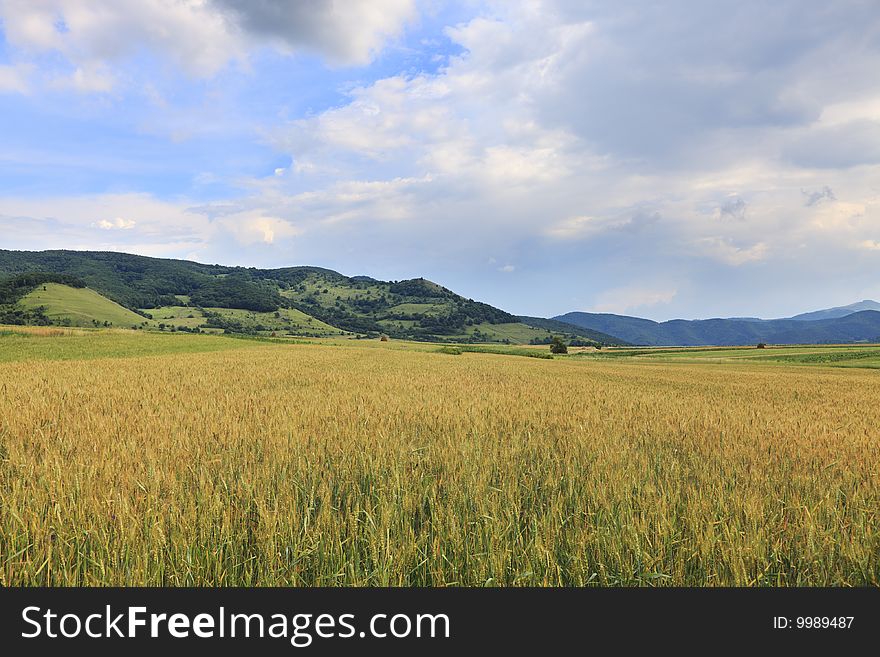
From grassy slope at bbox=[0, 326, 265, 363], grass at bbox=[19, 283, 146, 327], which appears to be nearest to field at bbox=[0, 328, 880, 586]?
grassy slope at bbox=[0, 326, 265, 363]

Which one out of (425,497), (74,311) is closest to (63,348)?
(425,497)

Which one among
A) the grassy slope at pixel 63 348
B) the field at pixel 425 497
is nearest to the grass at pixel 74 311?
the grassy slope at pixel 63 348

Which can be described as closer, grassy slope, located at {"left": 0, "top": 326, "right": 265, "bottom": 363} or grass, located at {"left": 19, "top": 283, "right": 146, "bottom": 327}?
grassy slope, located at {"left": 0, "top": 326, "right": 265, "bottom": 363}

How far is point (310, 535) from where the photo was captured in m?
3.47

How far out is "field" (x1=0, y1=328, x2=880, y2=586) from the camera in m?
3.17

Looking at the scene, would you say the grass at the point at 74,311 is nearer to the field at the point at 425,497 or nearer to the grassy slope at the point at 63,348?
the grassy slope at the point at 63,348

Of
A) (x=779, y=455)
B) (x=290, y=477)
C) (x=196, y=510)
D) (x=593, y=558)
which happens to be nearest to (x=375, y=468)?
(x=290, y=477)

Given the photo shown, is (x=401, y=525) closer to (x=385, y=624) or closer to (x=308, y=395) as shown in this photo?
(x=385, y=624)

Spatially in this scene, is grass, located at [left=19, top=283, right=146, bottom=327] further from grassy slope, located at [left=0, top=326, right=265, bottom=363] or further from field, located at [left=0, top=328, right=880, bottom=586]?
field, located at [left=0, top=328, right=880, bottom=586]

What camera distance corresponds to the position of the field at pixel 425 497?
3.17 meters

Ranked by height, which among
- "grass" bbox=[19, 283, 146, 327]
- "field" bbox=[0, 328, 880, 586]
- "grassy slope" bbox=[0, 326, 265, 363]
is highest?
"grass" bbox=[19, 283, 146, 327]

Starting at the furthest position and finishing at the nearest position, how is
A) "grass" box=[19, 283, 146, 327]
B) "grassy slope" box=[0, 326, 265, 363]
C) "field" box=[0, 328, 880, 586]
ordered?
"grass" box=[19, 283, 146, 327]
"grassy slope" box=[0, 326, 265, 363]
"field" box=[0, 328, 880, 586]

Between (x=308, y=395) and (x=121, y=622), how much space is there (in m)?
8.34

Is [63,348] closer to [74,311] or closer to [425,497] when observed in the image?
[425,497]
